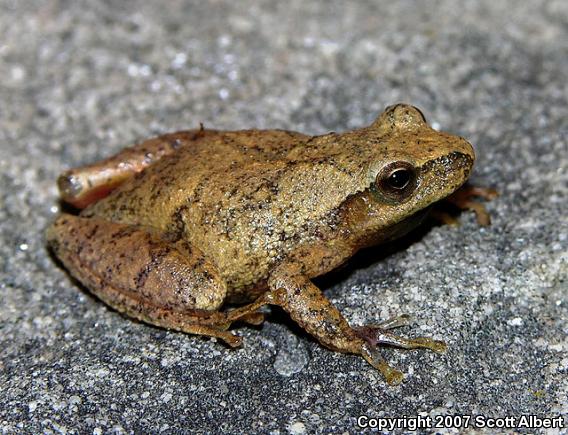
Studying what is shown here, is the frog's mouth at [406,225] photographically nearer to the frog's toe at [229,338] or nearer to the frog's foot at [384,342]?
the frog's foot at [384,342]

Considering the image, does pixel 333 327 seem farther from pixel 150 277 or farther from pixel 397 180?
pixel 150 277

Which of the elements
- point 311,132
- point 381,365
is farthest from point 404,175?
point 311,132

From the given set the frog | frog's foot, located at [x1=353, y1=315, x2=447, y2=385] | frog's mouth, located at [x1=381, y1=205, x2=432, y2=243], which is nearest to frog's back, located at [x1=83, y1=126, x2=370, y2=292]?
the frog

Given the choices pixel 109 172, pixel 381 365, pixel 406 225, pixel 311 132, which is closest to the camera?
pixel 381 365

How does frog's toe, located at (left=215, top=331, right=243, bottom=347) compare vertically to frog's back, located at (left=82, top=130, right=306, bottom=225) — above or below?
below

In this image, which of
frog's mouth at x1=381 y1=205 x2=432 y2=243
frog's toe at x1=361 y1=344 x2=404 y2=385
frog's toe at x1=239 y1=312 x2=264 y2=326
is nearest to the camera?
frog's toe at x1=361 y1=344 x2=404 y2=385

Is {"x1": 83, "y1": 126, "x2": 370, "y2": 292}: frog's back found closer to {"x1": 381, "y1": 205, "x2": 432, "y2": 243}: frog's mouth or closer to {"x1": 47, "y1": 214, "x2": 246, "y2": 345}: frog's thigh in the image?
{"x1": 47, "y1": 214, "x2": 246, "y2": 345}: frog's thigh
